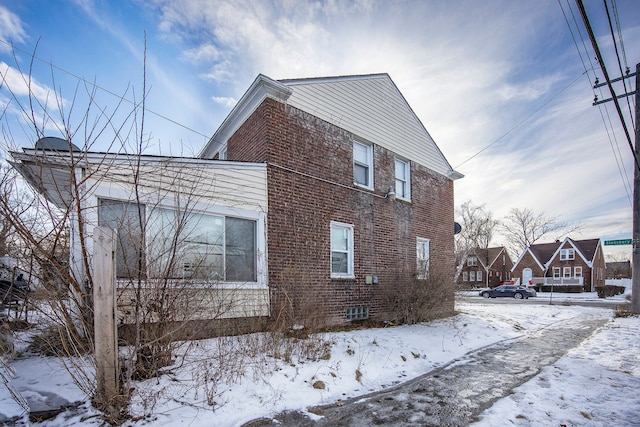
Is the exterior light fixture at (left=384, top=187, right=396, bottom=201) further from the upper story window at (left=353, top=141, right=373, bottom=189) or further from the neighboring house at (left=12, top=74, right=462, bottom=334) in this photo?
the upper story window at (left=353, top=141, right=373, bottom=189)

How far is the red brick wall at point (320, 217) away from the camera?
7.59m

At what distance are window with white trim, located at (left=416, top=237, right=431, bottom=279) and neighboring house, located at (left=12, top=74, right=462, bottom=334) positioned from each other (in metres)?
0.05

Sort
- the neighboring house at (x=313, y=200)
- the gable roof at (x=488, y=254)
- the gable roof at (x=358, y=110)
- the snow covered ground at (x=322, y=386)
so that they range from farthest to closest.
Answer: the gable roof at (x=488, y=254), the gable roof at (x=358, y=110), the neighboring house at (x=313, y=200), the snow covered ground at (x=322, y=386)

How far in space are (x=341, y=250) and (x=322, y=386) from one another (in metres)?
4.72

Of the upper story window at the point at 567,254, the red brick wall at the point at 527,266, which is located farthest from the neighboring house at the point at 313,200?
the upper story window at the point at 567,254

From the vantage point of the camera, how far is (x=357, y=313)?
357 inches

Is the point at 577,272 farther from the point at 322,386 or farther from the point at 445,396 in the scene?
the point at 322,386

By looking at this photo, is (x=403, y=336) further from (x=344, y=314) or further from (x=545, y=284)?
(x=545, y=284)

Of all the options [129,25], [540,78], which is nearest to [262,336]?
[129,25]

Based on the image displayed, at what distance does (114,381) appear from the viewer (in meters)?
3.44

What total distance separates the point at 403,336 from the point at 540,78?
9442mm

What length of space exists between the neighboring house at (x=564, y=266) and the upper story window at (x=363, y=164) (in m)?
36.9

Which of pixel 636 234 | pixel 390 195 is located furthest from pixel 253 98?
pixel 636 234

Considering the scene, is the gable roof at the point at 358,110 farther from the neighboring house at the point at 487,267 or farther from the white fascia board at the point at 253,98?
the neighboring house at the point at 487,267
